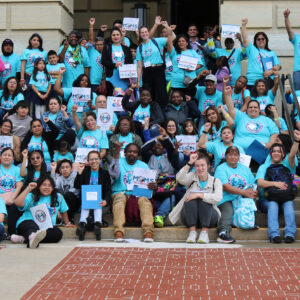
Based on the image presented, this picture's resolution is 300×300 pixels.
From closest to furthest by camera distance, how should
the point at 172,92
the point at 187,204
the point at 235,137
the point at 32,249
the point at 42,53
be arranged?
1. the point at 32,249
2. the point at 187,204
3. the point at 235,137
4. the point at 172,92
5. the point at 42,53

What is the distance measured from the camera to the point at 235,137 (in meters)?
12.5

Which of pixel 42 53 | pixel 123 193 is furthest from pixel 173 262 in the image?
pixel 42 53

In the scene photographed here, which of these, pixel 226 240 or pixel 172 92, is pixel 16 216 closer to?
pixel 226 240

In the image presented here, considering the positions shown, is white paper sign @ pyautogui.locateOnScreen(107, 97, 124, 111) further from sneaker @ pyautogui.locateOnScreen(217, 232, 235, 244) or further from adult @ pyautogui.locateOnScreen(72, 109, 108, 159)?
sneaker @ pyautogui.locateOnScreen(217, 232, 235, 244)

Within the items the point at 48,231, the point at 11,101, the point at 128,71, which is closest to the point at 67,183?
the point at 48,231

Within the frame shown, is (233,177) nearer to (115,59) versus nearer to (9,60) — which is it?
(115,59)

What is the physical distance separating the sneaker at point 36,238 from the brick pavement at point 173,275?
50 centimetres

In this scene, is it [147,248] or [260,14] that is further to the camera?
[260,14]

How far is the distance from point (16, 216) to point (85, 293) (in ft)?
12.3

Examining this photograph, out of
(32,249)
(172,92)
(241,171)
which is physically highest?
(172,92)

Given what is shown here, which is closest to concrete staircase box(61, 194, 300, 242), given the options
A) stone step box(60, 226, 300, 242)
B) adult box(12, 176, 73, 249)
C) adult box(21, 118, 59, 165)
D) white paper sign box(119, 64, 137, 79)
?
stone step box(60, 226, 300, 242)

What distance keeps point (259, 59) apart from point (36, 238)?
6268 mm

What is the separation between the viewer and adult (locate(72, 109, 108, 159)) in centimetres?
1230

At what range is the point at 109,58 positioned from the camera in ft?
46.6
